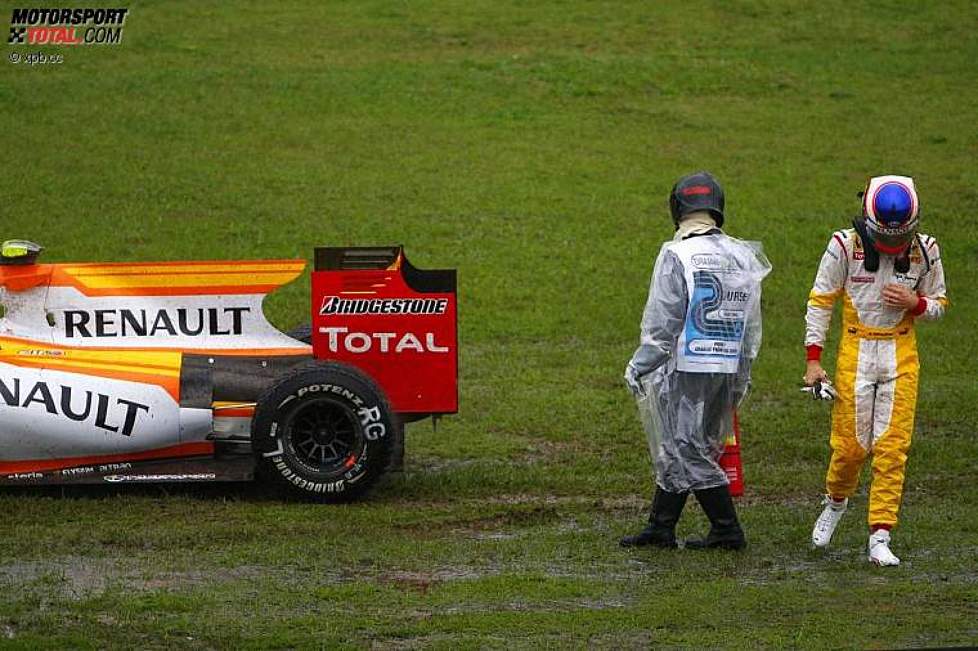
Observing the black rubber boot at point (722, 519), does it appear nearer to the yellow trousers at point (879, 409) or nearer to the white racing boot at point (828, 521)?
the white racing boot at point (828, 521)

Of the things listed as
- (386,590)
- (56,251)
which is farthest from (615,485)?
(56,251)

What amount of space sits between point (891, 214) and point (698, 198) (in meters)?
1.06

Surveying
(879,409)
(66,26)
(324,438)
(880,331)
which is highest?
(66,26)

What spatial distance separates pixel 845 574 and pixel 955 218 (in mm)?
14912

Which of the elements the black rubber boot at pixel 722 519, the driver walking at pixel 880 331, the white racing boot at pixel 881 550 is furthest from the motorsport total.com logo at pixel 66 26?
the white racing boot at pixel 881 550

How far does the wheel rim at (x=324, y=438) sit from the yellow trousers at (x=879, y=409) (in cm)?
303

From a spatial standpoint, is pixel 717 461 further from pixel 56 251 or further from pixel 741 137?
pixel 741 137

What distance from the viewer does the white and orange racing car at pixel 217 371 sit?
9.97 m

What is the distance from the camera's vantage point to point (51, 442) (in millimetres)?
10000

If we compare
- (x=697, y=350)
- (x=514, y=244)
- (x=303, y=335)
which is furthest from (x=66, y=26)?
(x=697, y=350)

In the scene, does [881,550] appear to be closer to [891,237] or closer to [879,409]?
[879,409]

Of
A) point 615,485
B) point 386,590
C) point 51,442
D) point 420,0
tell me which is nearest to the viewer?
point 386,590

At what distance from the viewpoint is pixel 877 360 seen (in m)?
8.66

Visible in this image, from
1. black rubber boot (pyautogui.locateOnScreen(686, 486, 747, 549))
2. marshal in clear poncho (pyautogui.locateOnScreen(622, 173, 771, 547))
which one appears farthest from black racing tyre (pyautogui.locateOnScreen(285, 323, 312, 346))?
black rubber boot (pyautogui.locateOnScreen(686, 486, 747, 549))
